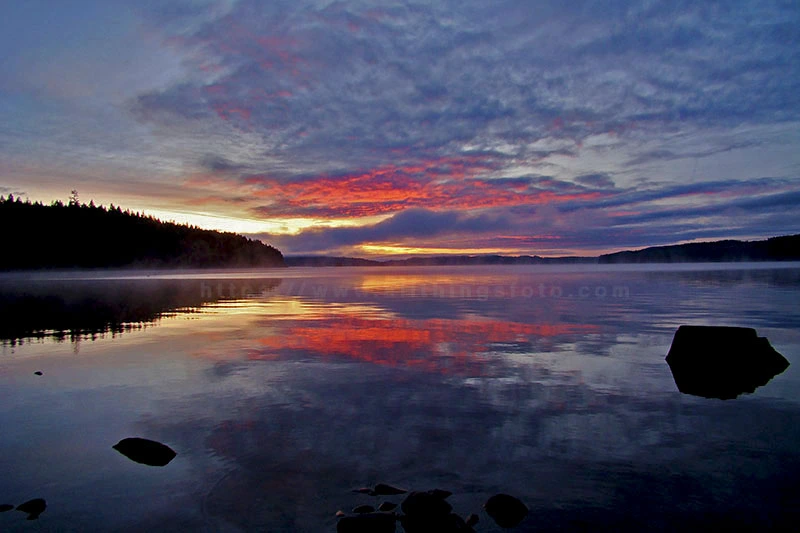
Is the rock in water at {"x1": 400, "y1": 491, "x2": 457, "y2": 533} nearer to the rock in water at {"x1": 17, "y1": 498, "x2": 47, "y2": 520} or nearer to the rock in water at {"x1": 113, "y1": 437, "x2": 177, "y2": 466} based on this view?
the rock in water at {"x1": 113, "y1": 437, "x2": 177, "y2": 466}

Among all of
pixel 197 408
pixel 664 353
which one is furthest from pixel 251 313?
pixel 664 353

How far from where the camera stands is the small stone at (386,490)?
24.5ft

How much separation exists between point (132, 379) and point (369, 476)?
405 inches

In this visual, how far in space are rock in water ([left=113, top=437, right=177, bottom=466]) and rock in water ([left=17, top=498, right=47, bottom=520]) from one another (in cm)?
171

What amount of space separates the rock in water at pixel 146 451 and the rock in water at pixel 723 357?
13.8 m

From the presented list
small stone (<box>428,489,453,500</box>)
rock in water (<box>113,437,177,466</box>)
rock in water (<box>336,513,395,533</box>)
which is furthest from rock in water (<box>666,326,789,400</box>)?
rock in water (<box>113,437,177,466</box>)

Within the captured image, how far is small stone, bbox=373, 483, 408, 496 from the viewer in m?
7.45

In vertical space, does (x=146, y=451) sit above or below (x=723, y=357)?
below

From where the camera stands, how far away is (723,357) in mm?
16000

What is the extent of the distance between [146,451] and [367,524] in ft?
16.5

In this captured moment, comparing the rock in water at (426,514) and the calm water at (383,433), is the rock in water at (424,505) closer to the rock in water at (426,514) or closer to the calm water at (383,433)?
the rock in water at (426,514)

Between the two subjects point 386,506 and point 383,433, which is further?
point 383,433

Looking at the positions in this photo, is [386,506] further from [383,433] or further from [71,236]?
[71,236]

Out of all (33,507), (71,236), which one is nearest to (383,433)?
(33,507)
